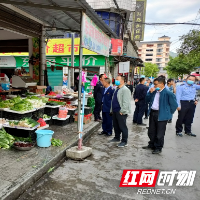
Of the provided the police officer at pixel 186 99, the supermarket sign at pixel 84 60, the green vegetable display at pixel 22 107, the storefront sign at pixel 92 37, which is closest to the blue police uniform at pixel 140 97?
the police officer at pixel 186 99

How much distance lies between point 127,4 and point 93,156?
1766cm

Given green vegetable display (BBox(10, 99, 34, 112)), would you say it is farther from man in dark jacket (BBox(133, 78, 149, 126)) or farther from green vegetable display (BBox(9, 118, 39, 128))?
man in dark jacket (BBox(133, 78, 149, 126))

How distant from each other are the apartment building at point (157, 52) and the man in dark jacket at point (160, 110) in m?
93.6

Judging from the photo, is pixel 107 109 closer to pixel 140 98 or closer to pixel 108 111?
pixel 108 111

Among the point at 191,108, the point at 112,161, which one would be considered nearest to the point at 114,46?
the point at 191,108

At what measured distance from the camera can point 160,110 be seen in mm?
4789

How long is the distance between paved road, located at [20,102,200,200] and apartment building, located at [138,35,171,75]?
3677 inches

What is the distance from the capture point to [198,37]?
54.7 ft

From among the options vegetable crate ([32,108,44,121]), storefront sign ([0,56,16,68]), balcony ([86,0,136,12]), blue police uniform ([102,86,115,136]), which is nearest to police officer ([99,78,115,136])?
A: blue police uniform ([102,86,115,136])

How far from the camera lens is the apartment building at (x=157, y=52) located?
94.2 m

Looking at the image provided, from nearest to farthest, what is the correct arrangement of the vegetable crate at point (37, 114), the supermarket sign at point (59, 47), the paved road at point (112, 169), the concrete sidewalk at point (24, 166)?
1. the concrete sidewalk at point (24, 166)
2. the paved road at point (112, 169)
3. the vegetable crate at point (37, 114)
4. the supermarket sign at point (59, 47)

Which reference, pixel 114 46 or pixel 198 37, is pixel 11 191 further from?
pixel 198 37

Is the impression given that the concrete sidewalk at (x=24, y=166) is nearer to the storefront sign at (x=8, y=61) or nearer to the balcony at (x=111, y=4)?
the storefront sign at (x=8, y=61)

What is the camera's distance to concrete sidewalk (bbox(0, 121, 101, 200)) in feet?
9.57
